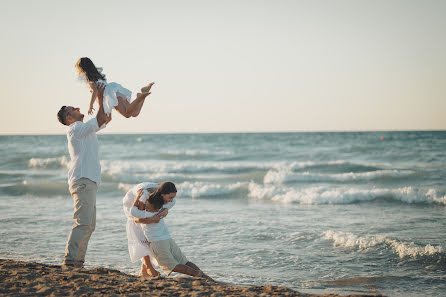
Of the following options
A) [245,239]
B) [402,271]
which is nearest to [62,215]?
[245,239]

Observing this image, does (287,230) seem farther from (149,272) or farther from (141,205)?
(141,205)

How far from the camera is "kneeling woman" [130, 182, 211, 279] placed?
Result: 4.89 meters

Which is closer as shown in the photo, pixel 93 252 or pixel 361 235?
pixel 93 252

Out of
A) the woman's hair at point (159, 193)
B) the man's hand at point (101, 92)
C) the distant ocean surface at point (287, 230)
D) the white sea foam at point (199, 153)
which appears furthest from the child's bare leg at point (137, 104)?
the white sea foam at point (199, 153)

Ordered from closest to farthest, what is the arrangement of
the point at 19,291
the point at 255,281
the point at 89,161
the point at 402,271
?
the point at 19,291 < the point at 89,161 < the point at 255,281 < the point at 402,271

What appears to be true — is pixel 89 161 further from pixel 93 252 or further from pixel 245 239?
pixel 245 239

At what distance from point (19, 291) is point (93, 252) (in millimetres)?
2881

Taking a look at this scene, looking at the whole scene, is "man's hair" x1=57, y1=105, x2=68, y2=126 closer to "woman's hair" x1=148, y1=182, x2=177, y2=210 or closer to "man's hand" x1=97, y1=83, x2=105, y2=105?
"man's hand" x1=97, y1=83, x2=105, y2=105

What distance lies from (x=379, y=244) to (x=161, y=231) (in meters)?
3.91

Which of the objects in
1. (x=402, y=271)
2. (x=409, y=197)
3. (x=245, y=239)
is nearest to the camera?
(x=402, y=271)

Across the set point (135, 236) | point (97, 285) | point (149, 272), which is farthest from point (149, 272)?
point (97, 285)

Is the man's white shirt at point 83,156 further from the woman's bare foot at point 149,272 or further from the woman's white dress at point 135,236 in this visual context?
the woman's bare foot at point 149,272

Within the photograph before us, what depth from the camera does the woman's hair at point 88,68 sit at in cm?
445

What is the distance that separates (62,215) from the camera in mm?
10094
